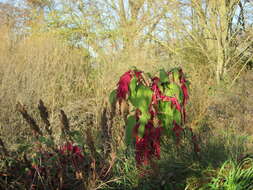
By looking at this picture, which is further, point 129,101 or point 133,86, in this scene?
point 129,101

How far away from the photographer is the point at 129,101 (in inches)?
171

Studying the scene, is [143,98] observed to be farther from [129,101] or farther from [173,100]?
[129,101]

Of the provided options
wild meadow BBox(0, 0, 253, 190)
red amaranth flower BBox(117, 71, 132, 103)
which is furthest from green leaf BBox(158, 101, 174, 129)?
red amaranth flower BBox(117, 71, 132, 103)

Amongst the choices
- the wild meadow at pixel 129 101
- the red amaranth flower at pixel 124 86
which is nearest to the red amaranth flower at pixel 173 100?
the wild meadow at pixel 129 101

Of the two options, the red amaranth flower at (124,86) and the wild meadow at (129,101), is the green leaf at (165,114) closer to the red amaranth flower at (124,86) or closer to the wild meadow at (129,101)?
the wild meadow at (129,101)

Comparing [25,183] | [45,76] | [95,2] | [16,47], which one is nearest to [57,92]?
[45,76]

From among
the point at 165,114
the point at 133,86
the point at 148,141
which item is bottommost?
the point at 148,141

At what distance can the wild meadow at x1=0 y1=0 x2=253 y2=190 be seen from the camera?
2258 mm

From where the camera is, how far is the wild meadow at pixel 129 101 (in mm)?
2258

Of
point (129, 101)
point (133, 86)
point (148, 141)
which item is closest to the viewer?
point (133, 86)

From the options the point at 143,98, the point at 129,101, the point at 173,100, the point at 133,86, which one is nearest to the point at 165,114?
the point at 173,100

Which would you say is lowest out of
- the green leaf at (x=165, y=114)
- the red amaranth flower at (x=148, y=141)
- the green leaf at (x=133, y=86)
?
the red amaranth flower at (x=148, y=141)

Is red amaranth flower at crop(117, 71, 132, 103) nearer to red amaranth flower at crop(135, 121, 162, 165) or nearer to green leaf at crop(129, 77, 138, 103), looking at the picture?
green leaf at crop(129, 77, 138, 103)

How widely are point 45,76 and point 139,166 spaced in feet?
12.3
